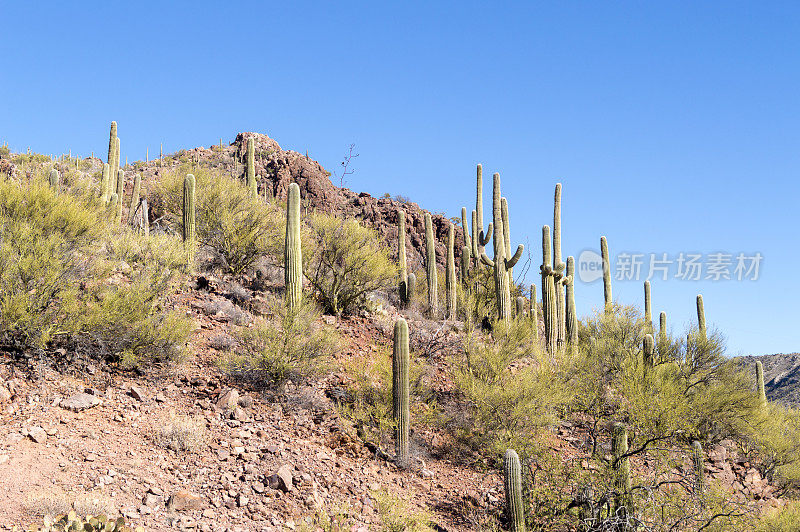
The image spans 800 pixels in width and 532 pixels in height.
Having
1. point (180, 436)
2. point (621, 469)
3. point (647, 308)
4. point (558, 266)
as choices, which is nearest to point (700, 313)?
point (647, 308)

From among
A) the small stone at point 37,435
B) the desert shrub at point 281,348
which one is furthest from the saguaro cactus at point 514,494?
the small stone at point 37,435

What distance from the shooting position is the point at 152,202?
25.8 meters

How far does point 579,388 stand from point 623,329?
5.94 meters

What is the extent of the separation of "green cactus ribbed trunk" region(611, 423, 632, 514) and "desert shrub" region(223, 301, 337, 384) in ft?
23.1

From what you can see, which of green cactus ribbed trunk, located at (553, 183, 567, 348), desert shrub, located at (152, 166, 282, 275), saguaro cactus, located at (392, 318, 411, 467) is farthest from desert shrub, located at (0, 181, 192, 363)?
green cactus ribbed trunk, located at (553, 183, 567, 348)

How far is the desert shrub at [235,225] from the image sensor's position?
65.1 feet

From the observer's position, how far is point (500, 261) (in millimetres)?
20781

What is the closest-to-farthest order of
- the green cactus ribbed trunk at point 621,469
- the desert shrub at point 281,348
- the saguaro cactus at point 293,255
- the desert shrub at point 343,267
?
the green cactus ribbed trunk at point 621,469
the desert shrub at point 281,348
the saguaro cactus at point 293,255
the desert shrub at point 343,267

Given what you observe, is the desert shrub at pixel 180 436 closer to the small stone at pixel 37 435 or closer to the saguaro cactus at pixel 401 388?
the small stone at pixel 37 435

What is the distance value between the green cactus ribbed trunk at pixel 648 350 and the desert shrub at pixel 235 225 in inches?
507

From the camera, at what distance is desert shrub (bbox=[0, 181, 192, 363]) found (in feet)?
40.1

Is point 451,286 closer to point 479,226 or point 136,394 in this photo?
Answer: point 479,226

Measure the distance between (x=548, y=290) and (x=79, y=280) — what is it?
14.2m

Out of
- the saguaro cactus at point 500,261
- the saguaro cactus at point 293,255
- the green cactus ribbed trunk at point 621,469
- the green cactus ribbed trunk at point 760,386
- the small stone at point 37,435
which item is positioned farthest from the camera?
the green cactus ribbed trunk at point 760,386
